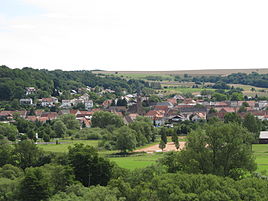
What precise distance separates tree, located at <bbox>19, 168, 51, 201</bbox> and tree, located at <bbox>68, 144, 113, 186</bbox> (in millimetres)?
5273

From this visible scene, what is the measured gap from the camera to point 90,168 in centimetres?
4228

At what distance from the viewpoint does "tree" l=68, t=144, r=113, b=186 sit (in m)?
41.6

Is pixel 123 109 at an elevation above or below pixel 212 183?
below

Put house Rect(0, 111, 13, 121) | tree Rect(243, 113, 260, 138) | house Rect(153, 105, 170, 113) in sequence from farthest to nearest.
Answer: house Rect(153, 105, 170, 113) → house Rect(0, 111, 13, 121) → tree Rect(243, 113, 260, 138)

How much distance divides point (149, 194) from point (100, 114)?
64.8 m

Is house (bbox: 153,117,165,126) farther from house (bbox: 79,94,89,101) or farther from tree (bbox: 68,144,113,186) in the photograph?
tree (bbox: 68,144,113,186)

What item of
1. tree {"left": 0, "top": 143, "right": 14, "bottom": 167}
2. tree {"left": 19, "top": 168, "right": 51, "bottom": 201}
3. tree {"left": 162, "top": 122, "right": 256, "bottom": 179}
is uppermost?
tree {"left": 162, "top": 122, "right": 256, "bottom": 179}

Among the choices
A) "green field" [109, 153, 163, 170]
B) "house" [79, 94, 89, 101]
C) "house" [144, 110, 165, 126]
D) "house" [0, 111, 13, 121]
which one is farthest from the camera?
"house" [79, 94, 89, 101]

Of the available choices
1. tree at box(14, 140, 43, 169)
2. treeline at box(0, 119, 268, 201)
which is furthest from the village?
treeline at box(0, 119, 268, 201)

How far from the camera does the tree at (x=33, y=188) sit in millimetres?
36094

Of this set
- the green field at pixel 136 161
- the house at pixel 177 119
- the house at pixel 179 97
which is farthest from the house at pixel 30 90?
the green field at pixel 136 161

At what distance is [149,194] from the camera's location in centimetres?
3102

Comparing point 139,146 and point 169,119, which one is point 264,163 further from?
point 169,119

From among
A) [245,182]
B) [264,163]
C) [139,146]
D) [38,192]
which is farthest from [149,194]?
[139,146]
